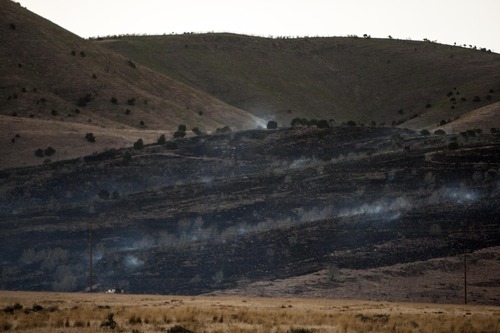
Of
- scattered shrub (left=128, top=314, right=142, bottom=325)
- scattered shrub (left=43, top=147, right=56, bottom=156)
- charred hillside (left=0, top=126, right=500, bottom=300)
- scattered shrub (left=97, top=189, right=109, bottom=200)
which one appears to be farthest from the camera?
scattered shrub (left=43, top=147, right=56, bottom=156)

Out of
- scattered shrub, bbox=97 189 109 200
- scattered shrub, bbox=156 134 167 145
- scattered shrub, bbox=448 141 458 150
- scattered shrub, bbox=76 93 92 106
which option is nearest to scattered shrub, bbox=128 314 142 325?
scattered shrub, bbox=97 189 109 200

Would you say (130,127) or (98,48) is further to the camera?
(98,48)

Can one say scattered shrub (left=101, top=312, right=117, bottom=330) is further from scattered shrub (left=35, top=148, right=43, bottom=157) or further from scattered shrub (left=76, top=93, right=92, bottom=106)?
scattered shrub (left=76, top=93, right=92, bottom=106)

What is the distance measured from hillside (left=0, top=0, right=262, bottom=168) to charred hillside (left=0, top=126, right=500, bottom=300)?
1464 cm

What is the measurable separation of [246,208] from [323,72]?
95.6m

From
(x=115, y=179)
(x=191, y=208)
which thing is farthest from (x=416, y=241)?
(x=115, y=179)

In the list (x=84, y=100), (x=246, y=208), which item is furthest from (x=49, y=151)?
(x=246, y=208)

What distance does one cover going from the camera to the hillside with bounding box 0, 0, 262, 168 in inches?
3637

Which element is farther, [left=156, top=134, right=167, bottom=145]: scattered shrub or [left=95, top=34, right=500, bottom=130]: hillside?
[left=95, top=34, right=500, bottom=130]: hillside

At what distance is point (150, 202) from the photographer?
63.7 m

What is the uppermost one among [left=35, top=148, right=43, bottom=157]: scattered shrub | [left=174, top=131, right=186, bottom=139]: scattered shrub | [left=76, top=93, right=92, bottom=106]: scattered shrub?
[left=76, top=93, right=92, bottom=106]: scattered shrub

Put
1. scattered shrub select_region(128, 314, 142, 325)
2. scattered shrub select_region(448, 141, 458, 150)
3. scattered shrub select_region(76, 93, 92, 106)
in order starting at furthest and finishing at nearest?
scattered shrub select_region(76, 93, 92, 106), scattered shrub select_region(448, 141, 458, 150), scattered shrub select_region(128, 314, 142, 325)

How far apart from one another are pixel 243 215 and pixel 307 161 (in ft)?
42.8

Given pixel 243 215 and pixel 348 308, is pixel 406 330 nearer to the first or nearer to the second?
pixel 348 308
